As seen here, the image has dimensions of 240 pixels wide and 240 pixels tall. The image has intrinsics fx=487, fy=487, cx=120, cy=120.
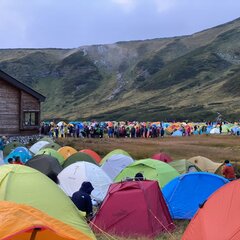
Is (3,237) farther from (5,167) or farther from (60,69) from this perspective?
(60,69)

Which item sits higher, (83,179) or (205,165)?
(205,165)

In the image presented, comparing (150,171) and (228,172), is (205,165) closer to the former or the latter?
(228,172)

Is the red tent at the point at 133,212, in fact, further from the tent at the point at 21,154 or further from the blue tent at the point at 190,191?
the tent at the point at 21,154

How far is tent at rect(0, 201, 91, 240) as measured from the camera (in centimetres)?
635

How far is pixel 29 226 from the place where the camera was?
638 centimetres

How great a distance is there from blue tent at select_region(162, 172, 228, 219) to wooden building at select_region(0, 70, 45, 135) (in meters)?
24.9

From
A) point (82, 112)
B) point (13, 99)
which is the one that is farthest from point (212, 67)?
point (13, 99)

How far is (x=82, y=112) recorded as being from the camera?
133 m

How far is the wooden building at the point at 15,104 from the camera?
36.2 meters

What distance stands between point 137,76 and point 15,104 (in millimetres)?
125176

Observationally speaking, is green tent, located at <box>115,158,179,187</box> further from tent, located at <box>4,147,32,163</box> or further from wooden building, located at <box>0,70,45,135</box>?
wooden building, located at <box>0,70,45,135</box>

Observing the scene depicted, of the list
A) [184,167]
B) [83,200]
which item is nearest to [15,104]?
[184,167]

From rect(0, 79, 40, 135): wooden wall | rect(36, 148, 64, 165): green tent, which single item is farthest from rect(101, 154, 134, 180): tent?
rect(0, 79, 40, 135): wooden wall

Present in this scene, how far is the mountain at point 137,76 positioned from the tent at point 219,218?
8849 cm
